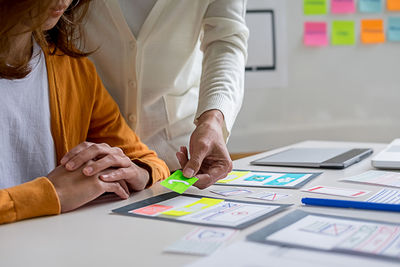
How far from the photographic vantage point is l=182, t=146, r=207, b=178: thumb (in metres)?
0.87

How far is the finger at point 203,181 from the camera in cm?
89

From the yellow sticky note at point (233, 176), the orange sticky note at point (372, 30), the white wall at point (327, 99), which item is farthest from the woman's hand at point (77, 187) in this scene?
the orange sticky note at point (372, 30)

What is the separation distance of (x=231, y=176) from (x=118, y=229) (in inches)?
15.6

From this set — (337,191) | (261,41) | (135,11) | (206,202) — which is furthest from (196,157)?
(261,41)

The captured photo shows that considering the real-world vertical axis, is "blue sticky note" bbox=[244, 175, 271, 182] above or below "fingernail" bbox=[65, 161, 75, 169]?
below

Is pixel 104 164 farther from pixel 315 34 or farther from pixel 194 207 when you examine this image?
pixel 315 34

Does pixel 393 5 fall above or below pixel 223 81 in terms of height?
above

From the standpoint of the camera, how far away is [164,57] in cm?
121

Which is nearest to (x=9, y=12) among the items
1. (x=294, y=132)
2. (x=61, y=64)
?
(x=61, y=64)

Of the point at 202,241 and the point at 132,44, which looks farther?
the point at 132,44

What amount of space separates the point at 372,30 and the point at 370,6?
10 cm

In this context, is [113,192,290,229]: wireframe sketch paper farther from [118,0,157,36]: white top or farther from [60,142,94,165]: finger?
[118,0,157,36]: white top

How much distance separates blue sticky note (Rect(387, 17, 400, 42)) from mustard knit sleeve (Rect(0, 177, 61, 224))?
5.90 ft

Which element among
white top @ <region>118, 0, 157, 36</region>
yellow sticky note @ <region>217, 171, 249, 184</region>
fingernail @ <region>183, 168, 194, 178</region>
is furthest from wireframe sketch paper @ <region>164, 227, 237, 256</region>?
white top @ <region>118, 0, 157, 36</region>
